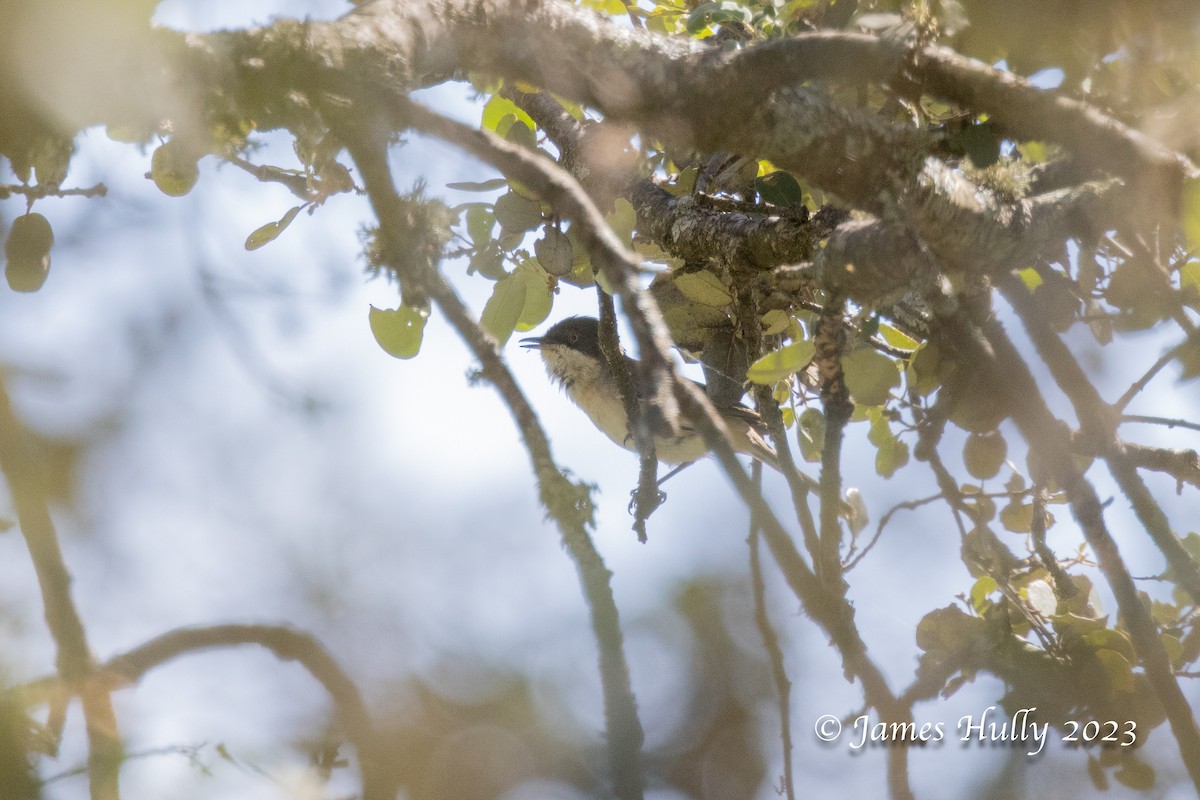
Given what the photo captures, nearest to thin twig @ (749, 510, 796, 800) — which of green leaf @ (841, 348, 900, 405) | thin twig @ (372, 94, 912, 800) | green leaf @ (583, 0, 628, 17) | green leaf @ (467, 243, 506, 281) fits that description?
thin twig @ (372, 94, 912, 800)

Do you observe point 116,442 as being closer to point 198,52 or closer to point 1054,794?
point 198,52

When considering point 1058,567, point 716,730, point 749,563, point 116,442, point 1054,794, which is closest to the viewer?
point 116,442

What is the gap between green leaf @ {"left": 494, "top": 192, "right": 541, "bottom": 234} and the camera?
279cm

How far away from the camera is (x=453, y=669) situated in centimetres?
174

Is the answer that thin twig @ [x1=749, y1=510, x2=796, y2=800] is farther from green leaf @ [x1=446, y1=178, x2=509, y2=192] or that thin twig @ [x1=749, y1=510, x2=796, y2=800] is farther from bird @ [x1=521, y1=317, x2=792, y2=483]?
bird @ [x1=521, y1=317, x2=792, y2=483]

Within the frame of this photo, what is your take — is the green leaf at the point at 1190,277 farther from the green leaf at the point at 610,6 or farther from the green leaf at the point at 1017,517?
the green leaf at the point at 610,6

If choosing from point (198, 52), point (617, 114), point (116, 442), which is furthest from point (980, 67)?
point (116, 442)

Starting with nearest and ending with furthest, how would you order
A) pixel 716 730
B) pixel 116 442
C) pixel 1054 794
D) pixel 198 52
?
pixel 198 52, pixel 116 442, pixel 716 730, pixel 1054 794

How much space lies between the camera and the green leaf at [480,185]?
2.71 m

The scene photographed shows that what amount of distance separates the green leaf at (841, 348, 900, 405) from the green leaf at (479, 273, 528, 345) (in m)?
1.08

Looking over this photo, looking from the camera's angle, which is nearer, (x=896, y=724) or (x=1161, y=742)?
(x=896, y=724)

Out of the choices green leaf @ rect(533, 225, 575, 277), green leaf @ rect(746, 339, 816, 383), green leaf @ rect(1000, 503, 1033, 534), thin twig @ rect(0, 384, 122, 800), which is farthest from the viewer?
green leaf @ rect(1000, 503, 1033, 534)

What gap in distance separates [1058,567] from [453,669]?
7.18ft

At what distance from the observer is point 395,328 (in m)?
2.63
